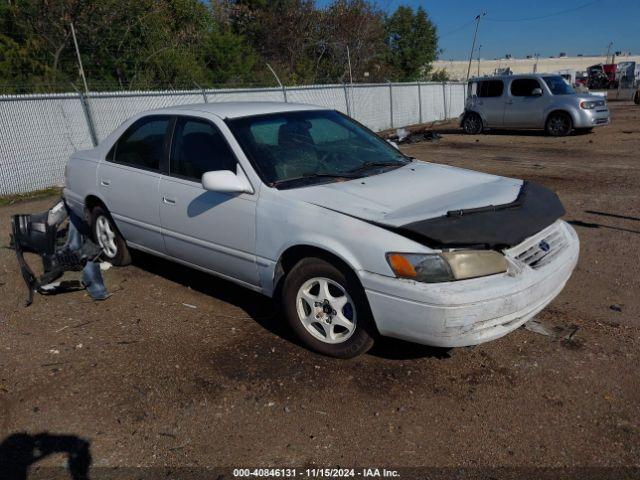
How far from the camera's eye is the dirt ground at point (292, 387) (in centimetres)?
278

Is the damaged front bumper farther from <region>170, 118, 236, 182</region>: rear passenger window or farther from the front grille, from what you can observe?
<region>170, 118, 236, 182</region>: rear passenger window

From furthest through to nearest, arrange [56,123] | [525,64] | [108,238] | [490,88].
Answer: [525,64] < [490,88] < [56,123] < [108,238]

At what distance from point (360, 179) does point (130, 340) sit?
202cm

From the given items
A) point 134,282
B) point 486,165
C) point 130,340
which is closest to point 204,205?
point 130,340

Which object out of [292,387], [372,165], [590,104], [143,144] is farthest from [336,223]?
[590,104]

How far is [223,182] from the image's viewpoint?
3.73 metres

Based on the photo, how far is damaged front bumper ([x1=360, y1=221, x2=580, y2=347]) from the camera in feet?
9.89

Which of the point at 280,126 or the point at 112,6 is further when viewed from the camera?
the point at 112,6

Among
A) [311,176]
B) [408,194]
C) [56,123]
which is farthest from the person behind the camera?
[56,123]

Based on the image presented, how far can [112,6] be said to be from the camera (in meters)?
17.5

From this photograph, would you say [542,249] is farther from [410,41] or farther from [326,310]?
[410,41]

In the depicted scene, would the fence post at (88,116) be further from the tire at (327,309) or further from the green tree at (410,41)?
the green tree at (410,41)

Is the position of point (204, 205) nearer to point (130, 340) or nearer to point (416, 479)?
point (130, 340)

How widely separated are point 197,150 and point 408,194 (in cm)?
173
